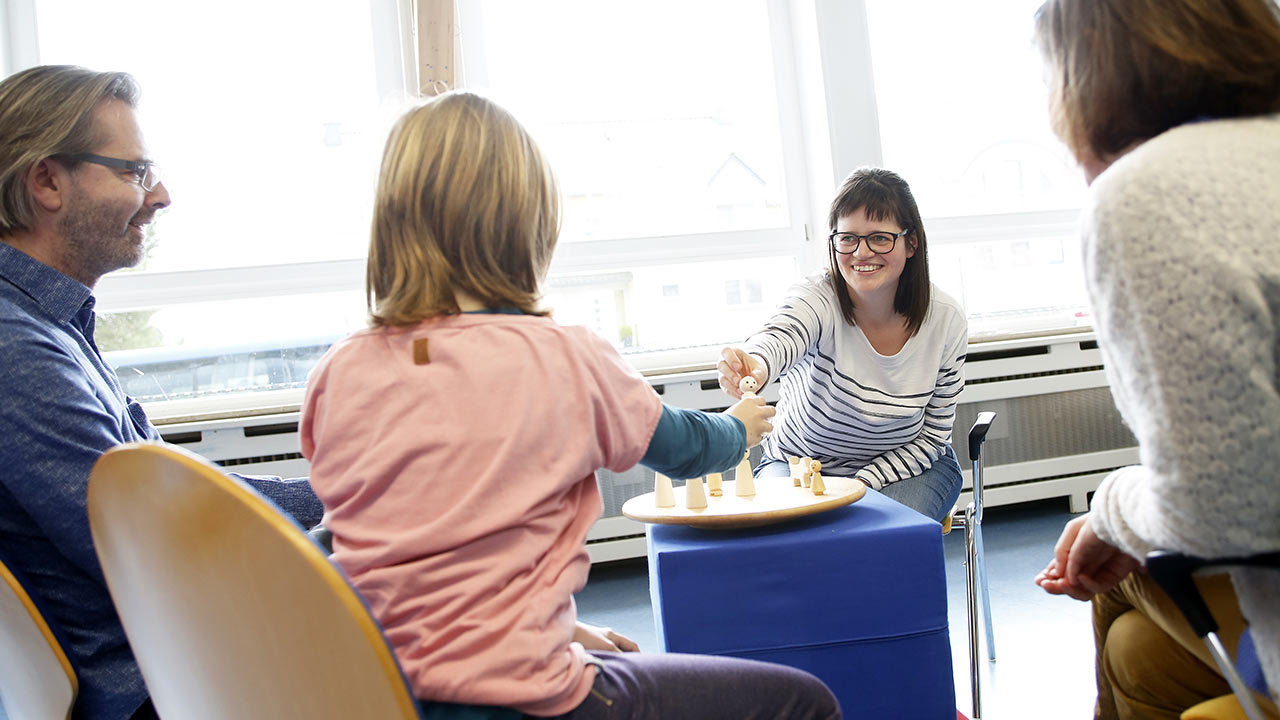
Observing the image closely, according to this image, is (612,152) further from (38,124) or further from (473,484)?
(473,484)

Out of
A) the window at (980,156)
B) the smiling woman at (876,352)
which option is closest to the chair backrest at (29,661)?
the smiling woman at (876,352)

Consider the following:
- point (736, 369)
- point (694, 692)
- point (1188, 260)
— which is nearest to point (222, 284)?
point (736, 369)

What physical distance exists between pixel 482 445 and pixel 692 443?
283mm

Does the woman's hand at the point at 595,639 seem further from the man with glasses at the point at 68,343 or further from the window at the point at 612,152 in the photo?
the window at the point at 612,152

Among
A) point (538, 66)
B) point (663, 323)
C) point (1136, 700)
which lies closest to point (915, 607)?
point (1136, 700)

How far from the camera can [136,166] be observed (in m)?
1.40

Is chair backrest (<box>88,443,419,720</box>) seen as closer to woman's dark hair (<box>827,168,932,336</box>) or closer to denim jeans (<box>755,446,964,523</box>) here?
denim jeans (<box>755,446,964,523</box>)

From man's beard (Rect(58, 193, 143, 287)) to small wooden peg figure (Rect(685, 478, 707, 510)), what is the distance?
1.00 meters

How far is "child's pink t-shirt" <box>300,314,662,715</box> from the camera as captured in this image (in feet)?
2.75

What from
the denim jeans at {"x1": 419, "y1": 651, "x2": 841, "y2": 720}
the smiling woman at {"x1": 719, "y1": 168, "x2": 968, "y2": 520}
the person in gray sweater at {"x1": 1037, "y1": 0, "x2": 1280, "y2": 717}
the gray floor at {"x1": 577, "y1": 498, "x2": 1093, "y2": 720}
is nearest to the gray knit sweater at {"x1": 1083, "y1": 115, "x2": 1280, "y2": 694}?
the person in gray sweater at {"x1": 1037, "y1": 0, "x2": 1280, "y2": 717}

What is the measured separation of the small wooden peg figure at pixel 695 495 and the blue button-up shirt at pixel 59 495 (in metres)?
0.87

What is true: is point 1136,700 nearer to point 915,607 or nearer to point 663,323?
point 915,607

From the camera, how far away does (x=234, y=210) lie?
349cm

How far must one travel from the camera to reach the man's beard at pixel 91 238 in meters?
1.36
